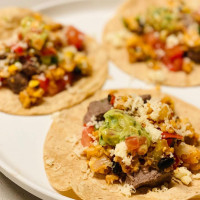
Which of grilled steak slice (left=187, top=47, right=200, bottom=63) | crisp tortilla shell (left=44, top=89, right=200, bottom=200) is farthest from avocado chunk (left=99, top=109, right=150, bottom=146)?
grilled steak slice (left=187, top=47, right=200, bottom=63)

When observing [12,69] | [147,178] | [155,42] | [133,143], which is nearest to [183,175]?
[147,178]

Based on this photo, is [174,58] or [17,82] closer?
[17,82]

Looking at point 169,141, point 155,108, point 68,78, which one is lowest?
point 68,78

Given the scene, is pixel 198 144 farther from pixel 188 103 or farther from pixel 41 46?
pixel 41 46

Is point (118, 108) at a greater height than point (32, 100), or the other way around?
point (118, 108)

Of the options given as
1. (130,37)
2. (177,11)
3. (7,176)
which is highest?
(177,11)

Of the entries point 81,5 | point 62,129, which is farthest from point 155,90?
point 81,5

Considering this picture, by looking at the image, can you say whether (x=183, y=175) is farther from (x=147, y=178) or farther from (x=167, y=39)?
(x=167, y=39)
